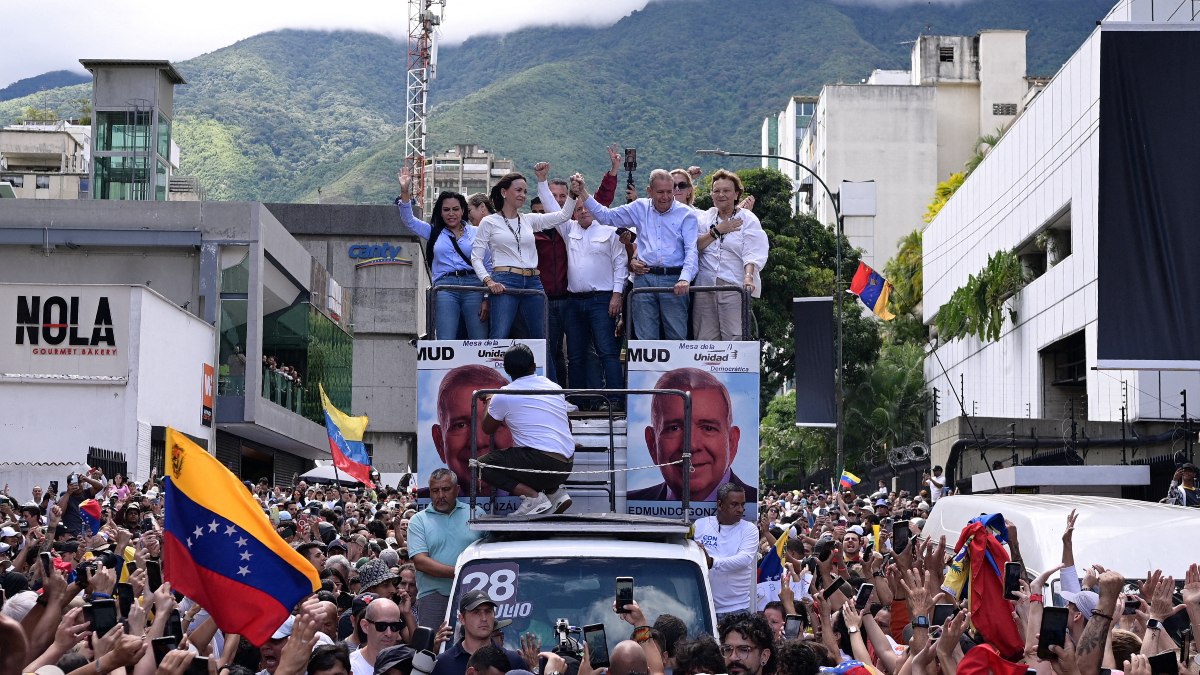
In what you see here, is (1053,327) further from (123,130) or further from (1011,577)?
(1011,577)

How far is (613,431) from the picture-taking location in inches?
428

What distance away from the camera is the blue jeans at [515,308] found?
1184 centimetres

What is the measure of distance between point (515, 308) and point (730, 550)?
2.71m

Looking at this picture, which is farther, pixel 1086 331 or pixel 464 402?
pixel 1086 331

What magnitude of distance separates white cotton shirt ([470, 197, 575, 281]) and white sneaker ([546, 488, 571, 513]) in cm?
243

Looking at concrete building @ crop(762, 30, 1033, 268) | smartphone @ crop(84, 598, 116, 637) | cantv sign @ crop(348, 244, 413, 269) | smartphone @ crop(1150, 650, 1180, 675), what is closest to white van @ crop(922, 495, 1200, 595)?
smartphone @ crop(1150, 650, 1180, 675)

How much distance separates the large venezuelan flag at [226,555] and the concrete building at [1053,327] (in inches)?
856

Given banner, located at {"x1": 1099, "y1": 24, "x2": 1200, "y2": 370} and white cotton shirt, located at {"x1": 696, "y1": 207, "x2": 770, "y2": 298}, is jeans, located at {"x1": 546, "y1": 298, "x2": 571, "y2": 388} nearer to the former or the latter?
white cotton shirt, located at {"x1": 696, "y1": 207, "x2": 770, "y2": 298}

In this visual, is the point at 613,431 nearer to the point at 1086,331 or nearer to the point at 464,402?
the point at 464,402

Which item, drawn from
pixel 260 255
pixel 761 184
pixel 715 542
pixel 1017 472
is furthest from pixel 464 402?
pixel 761 184

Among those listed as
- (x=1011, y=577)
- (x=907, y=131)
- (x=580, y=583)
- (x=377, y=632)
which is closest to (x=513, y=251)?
(x=580, y=583)

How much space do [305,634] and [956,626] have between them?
9.04 feet

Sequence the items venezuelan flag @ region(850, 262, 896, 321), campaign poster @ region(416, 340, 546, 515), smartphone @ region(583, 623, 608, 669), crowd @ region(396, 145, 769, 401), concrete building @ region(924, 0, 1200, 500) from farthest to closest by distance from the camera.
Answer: venezuelan flag @ region(850, 262, 896, 321), concrete building @ region(924, 0, 1200, 500), crowd @ region(396, 145, 769, 401), campaign poster @ region(416, 340, 546, 515), smartphone @ region(583, 623, 608, 669)

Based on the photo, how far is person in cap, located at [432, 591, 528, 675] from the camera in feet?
25.6
